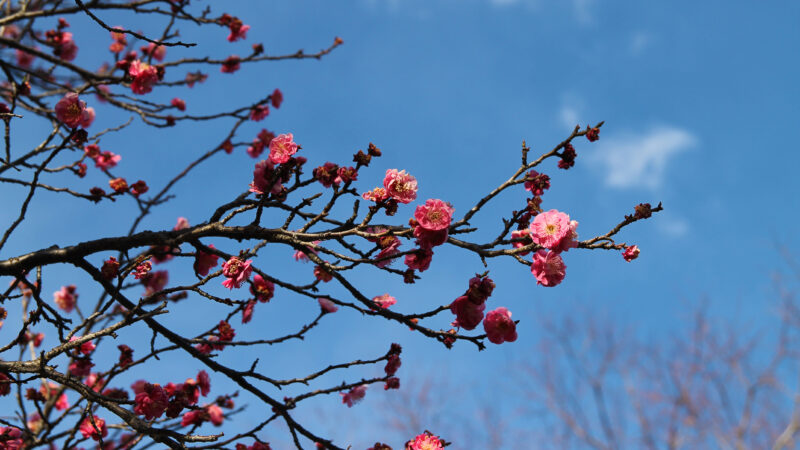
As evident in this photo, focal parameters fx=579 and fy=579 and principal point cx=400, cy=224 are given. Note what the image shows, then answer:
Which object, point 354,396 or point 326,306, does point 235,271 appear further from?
point 354,396

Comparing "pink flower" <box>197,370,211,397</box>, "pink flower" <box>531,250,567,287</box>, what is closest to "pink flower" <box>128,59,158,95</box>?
"pink flower" <box>197,370,211,397</box>

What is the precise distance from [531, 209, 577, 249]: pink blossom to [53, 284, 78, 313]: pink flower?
5.49m

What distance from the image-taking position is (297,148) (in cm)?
268

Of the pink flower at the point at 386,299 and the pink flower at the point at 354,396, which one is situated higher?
the pink flower at the point at 386,299

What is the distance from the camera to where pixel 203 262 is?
10.5ft

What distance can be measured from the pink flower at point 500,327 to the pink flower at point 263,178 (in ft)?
3.88

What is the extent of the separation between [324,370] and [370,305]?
23.9 inches

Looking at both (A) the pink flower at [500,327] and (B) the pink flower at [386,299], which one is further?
(B) the pink flower at [386,299]

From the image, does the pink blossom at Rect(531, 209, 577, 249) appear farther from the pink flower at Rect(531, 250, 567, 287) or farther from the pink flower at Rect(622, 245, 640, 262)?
the pink flower at Rect(622, 245, 640, 262)

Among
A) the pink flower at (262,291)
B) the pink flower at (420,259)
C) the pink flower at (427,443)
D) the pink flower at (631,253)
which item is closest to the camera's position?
the pink flower at (420,259)

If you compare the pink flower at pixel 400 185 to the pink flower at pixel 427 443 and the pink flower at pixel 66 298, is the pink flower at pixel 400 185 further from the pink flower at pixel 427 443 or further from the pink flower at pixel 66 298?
the pink flower at pixel 66 298

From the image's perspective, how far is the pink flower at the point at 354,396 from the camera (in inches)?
156

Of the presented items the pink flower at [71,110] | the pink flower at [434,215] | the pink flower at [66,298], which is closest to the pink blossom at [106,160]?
the pink flower at [66,298]

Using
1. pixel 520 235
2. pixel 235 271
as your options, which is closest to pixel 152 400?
pixel 235 271
